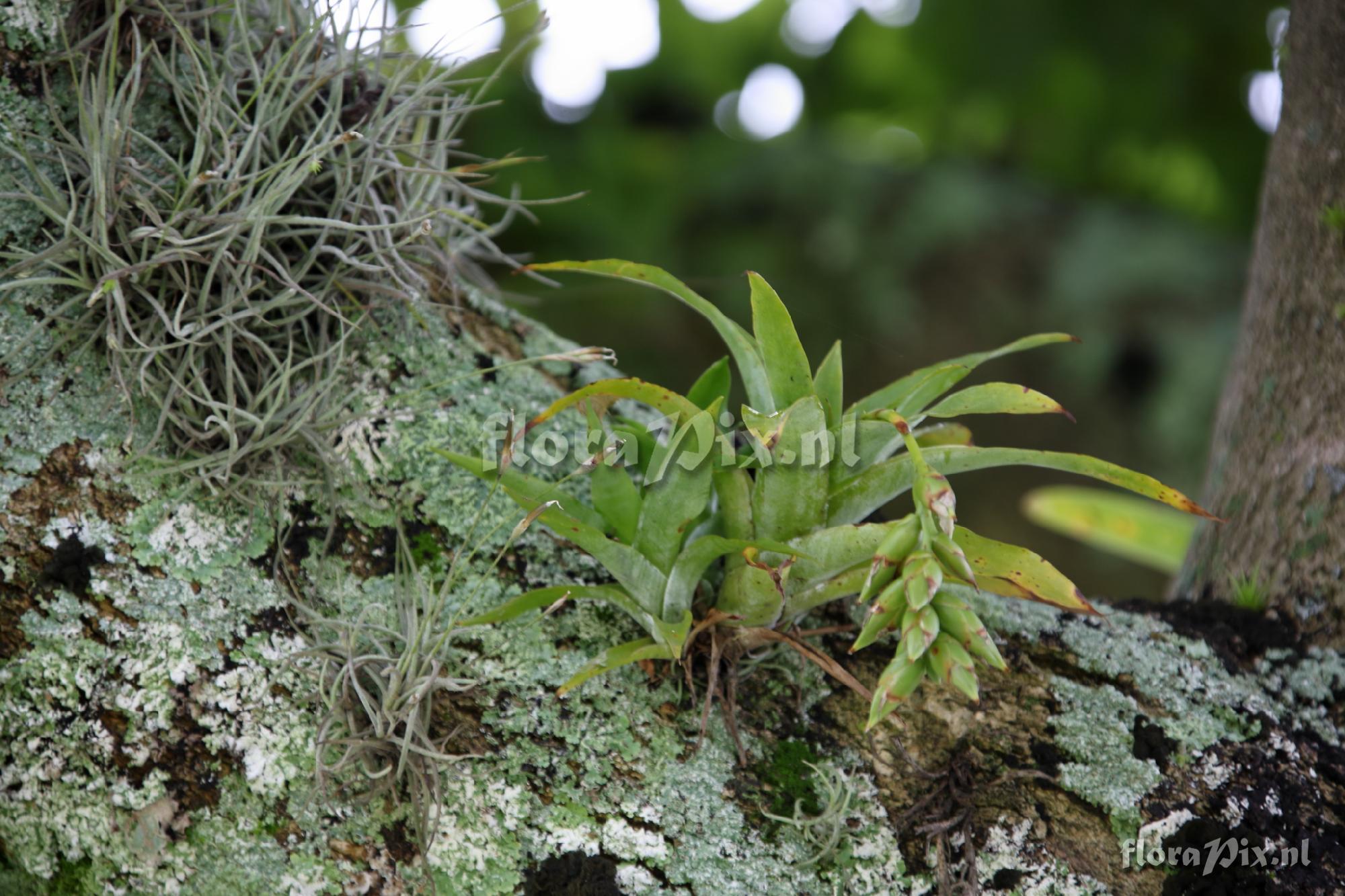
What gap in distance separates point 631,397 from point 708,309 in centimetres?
12

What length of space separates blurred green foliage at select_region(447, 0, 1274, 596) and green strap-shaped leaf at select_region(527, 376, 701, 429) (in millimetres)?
2144

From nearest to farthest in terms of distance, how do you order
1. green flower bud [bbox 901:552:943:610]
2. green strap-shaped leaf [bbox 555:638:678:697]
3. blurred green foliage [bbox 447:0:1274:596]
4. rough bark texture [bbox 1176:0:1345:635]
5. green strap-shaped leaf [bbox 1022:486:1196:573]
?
green flower bud [bbox 901:552:943:610], green strap-shaped leaf [bbox 555:638:678:697], rough bark texture [bbox 1176:0:1345:635], green strap-shaped leaf [bbox 1022:486:1196:573], blurred green foliage [bbox 447:0:1274:596]

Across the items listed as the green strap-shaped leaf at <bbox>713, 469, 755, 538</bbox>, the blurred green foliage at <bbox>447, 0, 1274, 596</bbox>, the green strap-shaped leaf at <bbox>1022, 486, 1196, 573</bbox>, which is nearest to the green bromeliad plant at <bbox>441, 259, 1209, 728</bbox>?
the green strap-shaped leaf at <bbox>713, 469, 755, 538</bbox>

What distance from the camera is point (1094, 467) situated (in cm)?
72

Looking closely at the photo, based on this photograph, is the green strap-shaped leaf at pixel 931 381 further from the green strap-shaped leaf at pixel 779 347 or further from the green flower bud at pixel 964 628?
the green flower bud at pixel 964 628

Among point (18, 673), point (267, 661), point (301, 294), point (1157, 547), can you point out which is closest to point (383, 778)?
point (267, 661)

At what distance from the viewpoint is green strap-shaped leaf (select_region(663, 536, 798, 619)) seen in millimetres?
723

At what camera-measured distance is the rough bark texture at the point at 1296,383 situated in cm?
99

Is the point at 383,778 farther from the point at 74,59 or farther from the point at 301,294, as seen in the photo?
the point at 74,59

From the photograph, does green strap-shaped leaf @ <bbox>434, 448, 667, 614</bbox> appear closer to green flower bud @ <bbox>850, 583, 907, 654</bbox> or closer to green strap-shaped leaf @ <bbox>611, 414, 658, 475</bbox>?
green strap-shaped leaf @ <bbox>611, 414, 658, 475</bbox>

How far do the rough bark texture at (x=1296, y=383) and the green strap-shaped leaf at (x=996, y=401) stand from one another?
440 millimetres

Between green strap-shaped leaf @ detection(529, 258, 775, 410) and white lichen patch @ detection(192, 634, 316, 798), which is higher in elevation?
green strap-shaped leaf @ detection(529, 258, 775, 410)

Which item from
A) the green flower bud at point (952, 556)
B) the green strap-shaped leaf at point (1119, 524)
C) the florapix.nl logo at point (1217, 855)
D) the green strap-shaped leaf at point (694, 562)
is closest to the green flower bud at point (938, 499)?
the green flower bud at point (952, 556)

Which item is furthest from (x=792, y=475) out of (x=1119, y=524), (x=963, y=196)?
(x=963, y=196)
